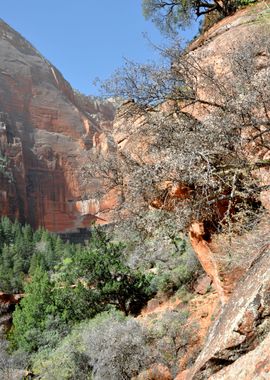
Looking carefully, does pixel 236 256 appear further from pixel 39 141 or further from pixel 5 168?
pixel 39 141

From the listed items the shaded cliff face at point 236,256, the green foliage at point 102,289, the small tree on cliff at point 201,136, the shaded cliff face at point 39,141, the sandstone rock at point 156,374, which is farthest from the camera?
the shaded cliff face at point 39,141

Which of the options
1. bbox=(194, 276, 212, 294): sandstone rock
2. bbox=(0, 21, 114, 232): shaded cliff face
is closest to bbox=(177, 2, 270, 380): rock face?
bbox=(194, 276, 212, 294): sandstone rock

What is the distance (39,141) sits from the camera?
6444 cm

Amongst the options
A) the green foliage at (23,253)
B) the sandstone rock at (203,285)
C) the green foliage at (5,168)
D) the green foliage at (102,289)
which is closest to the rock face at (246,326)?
the sandstone rock at (203,285)

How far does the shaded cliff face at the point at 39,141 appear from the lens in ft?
193

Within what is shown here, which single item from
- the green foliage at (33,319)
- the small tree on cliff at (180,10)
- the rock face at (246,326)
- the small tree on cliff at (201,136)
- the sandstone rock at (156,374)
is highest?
the small tree on cliff at (180,10)

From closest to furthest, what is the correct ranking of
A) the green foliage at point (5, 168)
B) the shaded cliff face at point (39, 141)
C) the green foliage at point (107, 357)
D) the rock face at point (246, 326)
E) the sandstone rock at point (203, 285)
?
the rock face at point (246, 326), the green foliage at point (107, 357), the sandstone rock at point (203, 285), the green foliage at point (5, 168), the shaded cliff face at point (39, 141)

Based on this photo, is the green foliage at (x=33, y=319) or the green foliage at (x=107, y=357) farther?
the green foliage at (x=33, y=319)

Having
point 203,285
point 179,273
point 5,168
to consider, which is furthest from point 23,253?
point 203,285

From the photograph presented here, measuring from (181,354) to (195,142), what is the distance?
21.0ft

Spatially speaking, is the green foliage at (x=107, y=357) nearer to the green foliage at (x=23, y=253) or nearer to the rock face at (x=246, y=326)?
the rock face at (x=246, y=326)

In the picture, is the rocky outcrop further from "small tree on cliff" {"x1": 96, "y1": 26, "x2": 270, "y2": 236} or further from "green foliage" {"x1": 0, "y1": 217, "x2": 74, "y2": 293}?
"green foliage" {"x1": 0, "y1": 217, "x2": 74, "y2": 293}

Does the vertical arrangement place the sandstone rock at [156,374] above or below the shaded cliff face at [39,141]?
below

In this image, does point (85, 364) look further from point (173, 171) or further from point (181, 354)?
point (173, 171)
